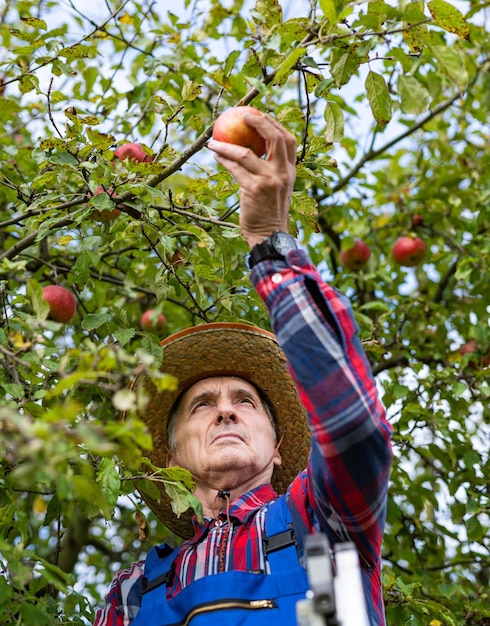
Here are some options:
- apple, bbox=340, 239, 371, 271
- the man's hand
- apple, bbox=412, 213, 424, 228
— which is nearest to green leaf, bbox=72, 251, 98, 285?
the man's hand

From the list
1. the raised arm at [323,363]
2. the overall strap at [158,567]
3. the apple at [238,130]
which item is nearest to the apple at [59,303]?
the overall strap at [158,567]

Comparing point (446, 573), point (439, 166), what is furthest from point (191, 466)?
point (439, 166)

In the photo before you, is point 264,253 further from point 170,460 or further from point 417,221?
point 417,221

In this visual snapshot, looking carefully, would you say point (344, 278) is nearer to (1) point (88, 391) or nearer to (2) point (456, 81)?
(1) point (88, 391)

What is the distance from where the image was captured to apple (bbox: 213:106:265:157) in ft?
6.06

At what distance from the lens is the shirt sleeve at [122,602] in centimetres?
211

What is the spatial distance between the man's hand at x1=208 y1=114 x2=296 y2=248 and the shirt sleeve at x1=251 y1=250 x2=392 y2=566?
0.09m

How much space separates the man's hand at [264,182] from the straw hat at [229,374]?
0.88 metres

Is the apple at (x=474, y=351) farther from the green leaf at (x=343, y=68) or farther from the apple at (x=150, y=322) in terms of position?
the green leaf at (x=343, y=68)

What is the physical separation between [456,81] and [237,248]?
3.22 feet

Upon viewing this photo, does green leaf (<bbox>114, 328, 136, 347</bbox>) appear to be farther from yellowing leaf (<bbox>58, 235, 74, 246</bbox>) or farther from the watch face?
the watch face

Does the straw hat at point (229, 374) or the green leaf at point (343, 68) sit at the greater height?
→ the green leaf at point (343, 68)

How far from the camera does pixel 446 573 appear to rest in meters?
3.94

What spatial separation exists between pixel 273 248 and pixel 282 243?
2 cm
